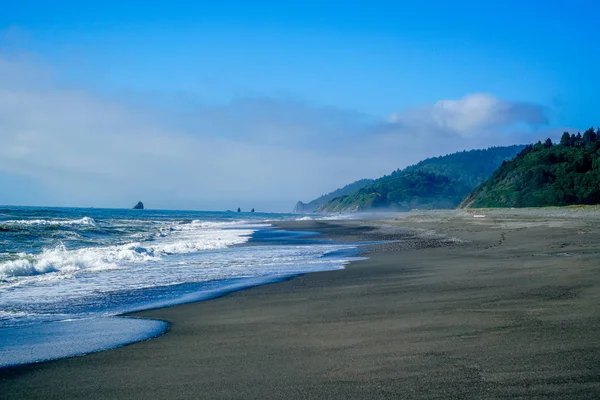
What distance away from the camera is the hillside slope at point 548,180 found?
9200 centimetres

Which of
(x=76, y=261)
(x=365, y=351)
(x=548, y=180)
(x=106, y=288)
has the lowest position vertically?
(x=106, y=288)

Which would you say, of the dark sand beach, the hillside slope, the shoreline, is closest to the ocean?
the shoreline

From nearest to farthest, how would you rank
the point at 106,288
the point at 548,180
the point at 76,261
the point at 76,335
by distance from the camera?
the point at 76,335 → the point at 106,288 → the point at 76,261 → the point at 548,180

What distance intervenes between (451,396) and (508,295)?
4662mm

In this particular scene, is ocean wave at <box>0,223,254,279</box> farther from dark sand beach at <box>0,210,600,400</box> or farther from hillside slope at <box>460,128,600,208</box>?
hillside slope at <box>460,128,600,208</box>

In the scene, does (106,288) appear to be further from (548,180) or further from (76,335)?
(548,180)

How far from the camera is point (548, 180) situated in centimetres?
10381

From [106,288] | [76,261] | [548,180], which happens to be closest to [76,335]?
[106,288]

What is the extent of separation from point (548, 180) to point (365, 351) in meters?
113

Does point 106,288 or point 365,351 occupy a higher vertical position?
point 365,351

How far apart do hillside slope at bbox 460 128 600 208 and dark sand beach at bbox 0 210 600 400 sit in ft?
316

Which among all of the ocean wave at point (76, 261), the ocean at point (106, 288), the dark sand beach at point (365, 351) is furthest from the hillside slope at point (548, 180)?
the dark sand beach at point (365, 351)

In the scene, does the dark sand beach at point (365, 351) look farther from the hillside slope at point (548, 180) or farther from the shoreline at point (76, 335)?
the hillside slope at point (548, 180)

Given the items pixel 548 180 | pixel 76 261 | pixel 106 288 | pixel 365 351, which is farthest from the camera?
pixel 548 180
